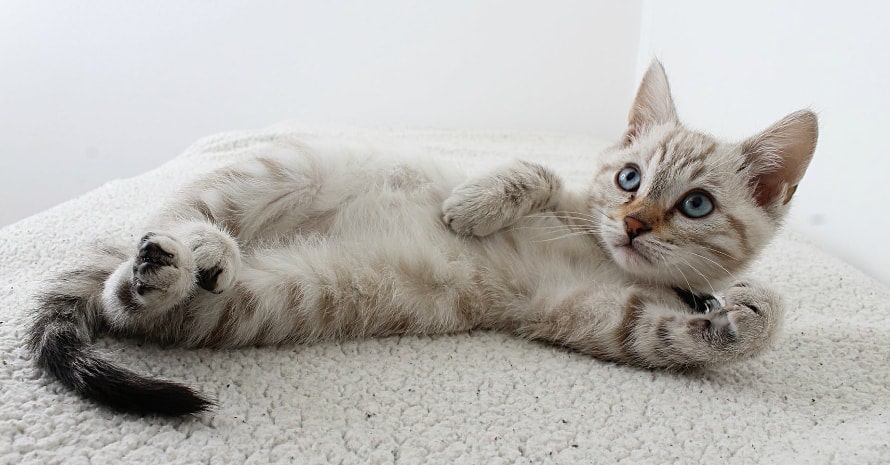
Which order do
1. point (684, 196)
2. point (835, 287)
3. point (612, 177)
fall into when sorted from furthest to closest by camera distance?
point (835, 287)
point (612, 177)
point (684, 196)

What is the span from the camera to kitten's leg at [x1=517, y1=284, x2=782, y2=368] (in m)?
1.03

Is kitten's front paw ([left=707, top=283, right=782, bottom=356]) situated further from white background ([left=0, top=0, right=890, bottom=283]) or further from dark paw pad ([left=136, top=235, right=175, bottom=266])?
white background ([left=0, top=0, right=890, bottom=283])

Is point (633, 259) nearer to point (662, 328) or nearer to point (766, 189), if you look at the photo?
point (662, 328)

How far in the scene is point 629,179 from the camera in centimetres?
128

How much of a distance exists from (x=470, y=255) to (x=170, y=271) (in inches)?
22.3

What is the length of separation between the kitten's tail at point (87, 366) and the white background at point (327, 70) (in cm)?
194

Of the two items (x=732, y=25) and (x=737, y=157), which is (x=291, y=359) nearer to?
(x=737, y=157)

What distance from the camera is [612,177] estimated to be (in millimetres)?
1306

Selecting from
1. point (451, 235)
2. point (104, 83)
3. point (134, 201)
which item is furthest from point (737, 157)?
point (104, 83)

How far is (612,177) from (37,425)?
1072mm

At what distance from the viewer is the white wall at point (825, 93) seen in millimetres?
1538

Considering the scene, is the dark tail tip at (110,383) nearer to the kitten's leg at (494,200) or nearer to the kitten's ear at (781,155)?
the kitten's leg at (494,200)

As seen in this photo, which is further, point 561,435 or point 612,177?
point 612,177

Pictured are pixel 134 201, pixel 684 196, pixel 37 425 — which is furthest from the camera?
pixel 134 201
